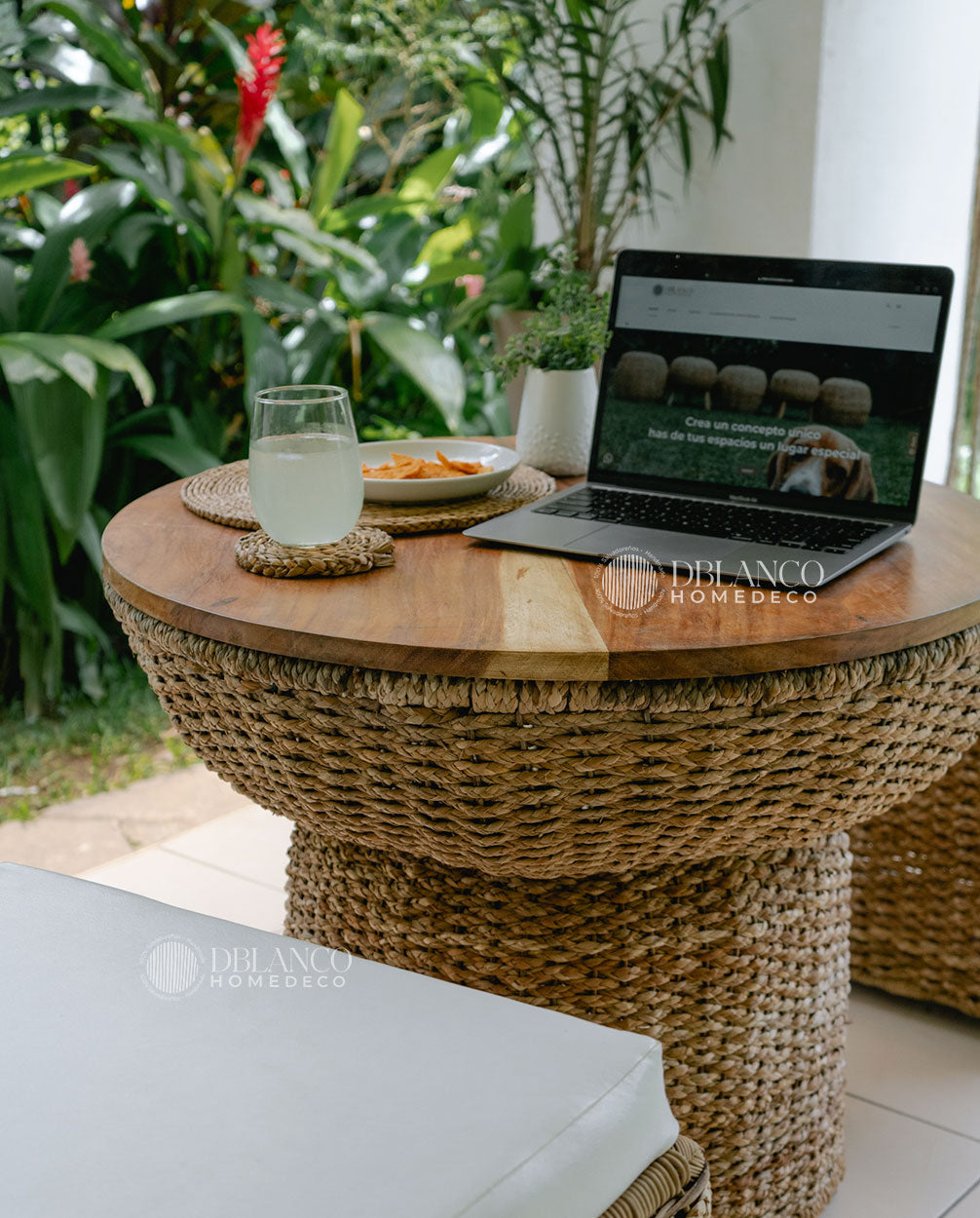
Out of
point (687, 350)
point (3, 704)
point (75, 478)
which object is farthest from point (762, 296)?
point (3, 704)

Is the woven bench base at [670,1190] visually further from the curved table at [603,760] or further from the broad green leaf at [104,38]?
the broad green leaf at [104,38]

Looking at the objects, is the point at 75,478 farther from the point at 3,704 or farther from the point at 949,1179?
the point at 949,1179

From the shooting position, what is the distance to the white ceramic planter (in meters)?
1.42

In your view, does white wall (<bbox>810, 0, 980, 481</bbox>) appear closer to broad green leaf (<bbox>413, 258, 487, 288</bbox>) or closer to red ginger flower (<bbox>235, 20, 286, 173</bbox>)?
broad green leaf (<bbox>413, 258, 487, 288</bbox>)

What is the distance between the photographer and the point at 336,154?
2621 mm

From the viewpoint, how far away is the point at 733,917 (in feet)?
3.59

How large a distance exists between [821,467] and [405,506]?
406 millimetres

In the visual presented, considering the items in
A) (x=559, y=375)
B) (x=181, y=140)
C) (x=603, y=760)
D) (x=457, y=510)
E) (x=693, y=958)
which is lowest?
(x=693, y=958)

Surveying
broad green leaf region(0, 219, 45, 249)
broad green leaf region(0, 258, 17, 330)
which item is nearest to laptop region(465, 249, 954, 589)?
broad green leaf region(0, 258, 17, 330)

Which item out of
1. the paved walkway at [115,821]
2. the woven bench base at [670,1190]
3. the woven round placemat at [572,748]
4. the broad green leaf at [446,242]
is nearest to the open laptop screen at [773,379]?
the woven round placemat at [572,748]

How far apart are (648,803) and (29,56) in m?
2.32

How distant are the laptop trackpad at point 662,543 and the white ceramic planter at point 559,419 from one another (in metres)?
0.31

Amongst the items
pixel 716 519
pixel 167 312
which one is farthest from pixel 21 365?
pixel 716 519

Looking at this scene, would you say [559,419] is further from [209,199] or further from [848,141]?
[209,199]
